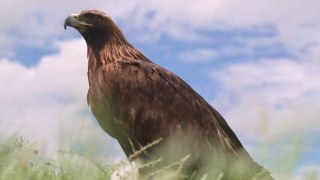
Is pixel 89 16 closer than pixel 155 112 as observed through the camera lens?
No

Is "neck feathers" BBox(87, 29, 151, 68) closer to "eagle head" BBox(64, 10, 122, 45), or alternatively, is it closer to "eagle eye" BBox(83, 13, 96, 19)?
"eagle head" BBox(64, 10, 122, 45)

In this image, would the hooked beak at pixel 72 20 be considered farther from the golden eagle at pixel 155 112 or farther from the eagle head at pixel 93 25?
the golden eagle at pixel 155 112

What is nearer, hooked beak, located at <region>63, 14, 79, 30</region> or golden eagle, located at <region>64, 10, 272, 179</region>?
golden eagle, located at <region>64, 10, 272, 179</region>

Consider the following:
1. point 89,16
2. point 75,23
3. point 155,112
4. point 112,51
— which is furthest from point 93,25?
point 155,112

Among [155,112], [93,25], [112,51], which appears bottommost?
[155,112]

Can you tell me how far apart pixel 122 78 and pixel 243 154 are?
2217 millimetres

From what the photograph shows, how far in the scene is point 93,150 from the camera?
3203 mm

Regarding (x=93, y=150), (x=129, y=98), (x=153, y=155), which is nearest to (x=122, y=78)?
(x=129, y=98)

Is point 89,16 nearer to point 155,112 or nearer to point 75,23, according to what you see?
point 75,23

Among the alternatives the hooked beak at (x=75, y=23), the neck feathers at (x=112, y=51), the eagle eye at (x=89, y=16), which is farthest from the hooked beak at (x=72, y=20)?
the neck feathers at (x=112, y=51)

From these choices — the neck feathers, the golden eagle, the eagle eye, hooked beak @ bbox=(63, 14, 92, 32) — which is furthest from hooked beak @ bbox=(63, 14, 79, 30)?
the golden eagle

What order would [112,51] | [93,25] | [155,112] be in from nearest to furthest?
[155,112], [112,51], [93,25]

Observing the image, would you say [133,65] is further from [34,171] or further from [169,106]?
[34,171]

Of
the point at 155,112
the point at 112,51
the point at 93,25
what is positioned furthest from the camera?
the point at 93,25
